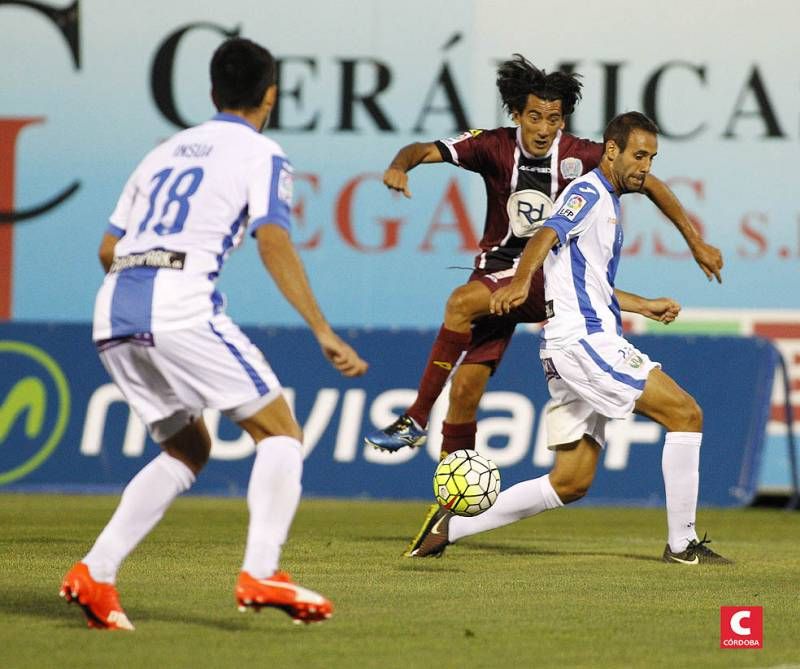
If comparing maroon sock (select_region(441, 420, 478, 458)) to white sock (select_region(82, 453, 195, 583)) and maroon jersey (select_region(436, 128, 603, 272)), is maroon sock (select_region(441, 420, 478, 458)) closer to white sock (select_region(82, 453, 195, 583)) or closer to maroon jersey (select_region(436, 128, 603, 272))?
maroon jersey (select_region(436, 128, 603, 272))

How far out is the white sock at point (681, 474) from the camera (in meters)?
7.91

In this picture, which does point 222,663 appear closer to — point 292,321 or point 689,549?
point 689,549

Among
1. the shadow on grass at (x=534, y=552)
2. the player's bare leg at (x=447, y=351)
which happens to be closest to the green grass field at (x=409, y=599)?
the shadow on grass at (x=534, y=552)

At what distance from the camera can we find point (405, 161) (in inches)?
319

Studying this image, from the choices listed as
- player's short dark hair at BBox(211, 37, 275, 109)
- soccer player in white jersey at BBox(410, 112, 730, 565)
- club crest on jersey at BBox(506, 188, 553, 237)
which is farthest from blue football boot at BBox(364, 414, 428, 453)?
player's short dark hair at BBox(211, 37, 275, 109)

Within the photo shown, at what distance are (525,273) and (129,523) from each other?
2.36 m

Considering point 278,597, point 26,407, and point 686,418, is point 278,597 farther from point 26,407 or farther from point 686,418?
point 26,407

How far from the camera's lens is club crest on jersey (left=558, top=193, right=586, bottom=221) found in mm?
7477

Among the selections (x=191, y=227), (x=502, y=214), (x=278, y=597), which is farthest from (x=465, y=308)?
(x=278, y=597)

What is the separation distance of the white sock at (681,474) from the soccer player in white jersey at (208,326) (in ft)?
9.39

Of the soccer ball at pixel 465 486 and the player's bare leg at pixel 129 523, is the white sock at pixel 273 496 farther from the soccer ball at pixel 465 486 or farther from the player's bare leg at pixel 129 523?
the soccer ball at pixel 465 486

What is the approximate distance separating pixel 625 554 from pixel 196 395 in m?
3.64

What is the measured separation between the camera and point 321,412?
40.1ft

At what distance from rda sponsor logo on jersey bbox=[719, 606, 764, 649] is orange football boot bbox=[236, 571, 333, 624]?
128 cm
